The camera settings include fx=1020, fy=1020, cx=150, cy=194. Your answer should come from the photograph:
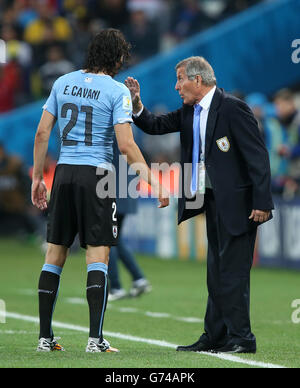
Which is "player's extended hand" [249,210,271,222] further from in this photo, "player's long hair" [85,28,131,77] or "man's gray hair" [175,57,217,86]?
"player's long hair" [85,28,131,77]

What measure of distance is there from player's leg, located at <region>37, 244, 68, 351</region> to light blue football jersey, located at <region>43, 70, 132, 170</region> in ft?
2.13

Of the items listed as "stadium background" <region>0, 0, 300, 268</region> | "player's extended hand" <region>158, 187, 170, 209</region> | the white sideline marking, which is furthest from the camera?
"stadium background" <region>0, 0, 300, 268</region>

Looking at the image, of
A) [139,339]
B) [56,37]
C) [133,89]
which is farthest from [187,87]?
[56,37]

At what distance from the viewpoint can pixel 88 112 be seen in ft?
23.3

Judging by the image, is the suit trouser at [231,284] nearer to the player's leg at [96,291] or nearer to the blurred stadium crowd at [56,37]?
the player's leg at [96,291]

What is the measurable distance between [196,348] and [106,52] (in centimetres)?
227

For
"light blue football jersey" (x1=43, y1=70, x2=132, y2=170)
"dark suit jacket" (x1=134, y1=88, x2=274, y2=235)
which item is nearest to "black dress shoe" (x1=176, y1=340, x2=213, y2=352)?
"dark suit jacket" (x1=134, y1=88, x2=274, y2=235)

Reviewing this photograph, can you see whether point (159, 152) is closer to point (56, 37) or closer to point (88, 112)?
point (56, 37)

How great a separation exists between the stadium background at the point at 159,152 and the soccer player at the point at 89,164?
1.80 feet

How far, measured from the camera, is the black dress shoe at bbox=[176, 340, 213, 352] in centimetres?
752

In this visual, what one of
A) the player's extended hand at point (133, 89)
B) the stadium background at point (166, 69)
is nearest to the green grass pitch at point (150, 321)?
the stadium background at point (166, 69)

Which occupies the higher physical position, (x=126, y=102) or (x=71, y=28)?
(x=71, y=28)
